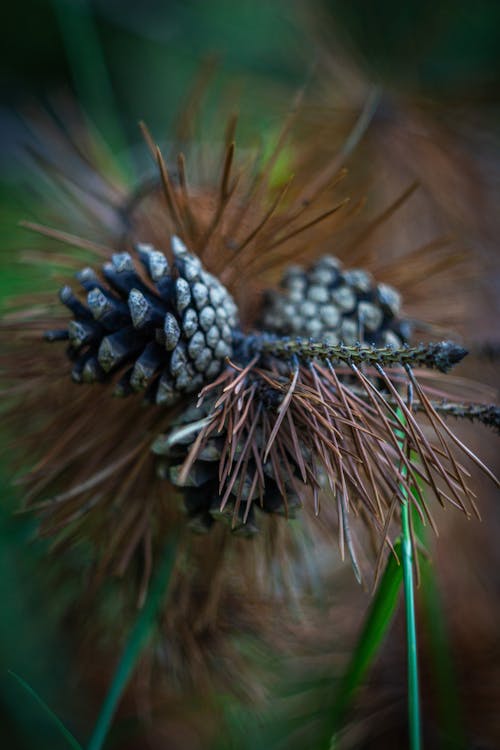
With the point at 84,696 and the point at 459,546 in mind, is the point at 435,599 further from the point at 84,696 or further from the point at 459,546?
the point at 84,696

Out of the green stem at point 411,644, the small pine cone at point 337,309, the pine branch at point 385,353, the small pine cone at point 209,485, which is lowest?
the green stem at point 411,644

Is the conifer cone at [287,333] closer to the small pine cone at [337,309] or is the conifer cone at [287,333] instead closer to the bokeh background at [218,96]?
the small pine cone at [337,309]

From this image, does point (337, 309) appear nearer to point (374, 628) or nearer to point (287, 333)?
point (287, 333)

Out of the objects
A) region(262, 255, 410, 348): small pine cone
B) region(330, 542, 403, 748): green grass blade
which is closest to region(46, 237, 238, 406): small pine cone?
region(262, 255, 410, 348): small pine cone

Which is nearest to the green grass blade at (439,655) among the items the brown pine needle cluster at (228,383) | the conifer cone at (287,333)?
the brown pine needle cluster at (228,383)

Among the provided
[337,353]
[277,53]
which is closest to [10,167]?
[277,53]

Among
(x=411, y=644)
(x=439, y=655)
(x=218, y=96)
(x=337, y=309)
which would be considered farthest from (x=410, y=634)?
(x=218, y=96)
